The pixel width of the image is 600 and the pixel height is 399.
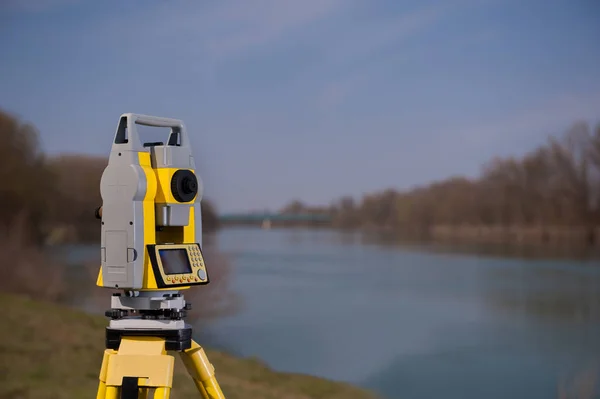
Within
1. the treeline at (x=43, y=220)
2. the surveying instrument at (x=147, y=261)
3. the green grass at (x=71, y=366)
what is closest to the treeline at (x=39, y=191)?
the treeline at (x=43, y=220)

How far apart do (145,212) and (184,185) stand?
0.51 feet

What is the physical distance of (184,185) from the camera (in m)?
2.24

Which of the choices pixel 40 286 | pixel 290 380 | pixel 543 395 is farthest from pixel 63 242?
pixel 543 395

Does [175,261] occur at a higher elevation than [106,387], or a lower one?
higher

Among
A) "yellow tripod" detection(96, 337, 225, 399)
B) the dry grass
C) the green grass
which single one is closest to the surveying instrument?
"yellow tripod" detection(96, 337, 225, 399)

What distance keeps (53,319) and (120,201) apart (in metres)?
3.64

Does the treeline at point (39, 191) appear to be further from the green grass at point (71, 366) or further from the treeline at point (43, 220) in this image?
the green grass at point (71, 366)

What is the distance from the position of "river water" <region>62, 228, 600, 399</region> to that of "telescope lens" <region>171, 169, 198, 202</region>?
368 cm

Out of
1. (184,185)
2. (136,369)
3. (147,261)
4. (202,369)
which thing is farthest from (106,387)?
(184,185)

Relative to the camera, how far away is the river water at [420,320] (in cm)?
561

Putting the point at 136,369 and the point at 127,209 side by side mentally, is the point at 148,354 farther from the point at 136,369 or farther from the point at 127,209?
the point at 127,209

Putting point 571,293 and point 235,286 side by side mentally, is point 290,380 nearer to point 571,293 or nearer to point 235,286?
point 235,286

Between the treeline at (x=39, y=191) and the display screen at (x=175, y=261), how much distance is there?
499cm

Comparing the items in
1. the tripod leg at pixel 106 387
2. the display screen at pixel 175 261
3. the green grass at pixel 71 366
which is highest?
the display screen at pixel 175 261
